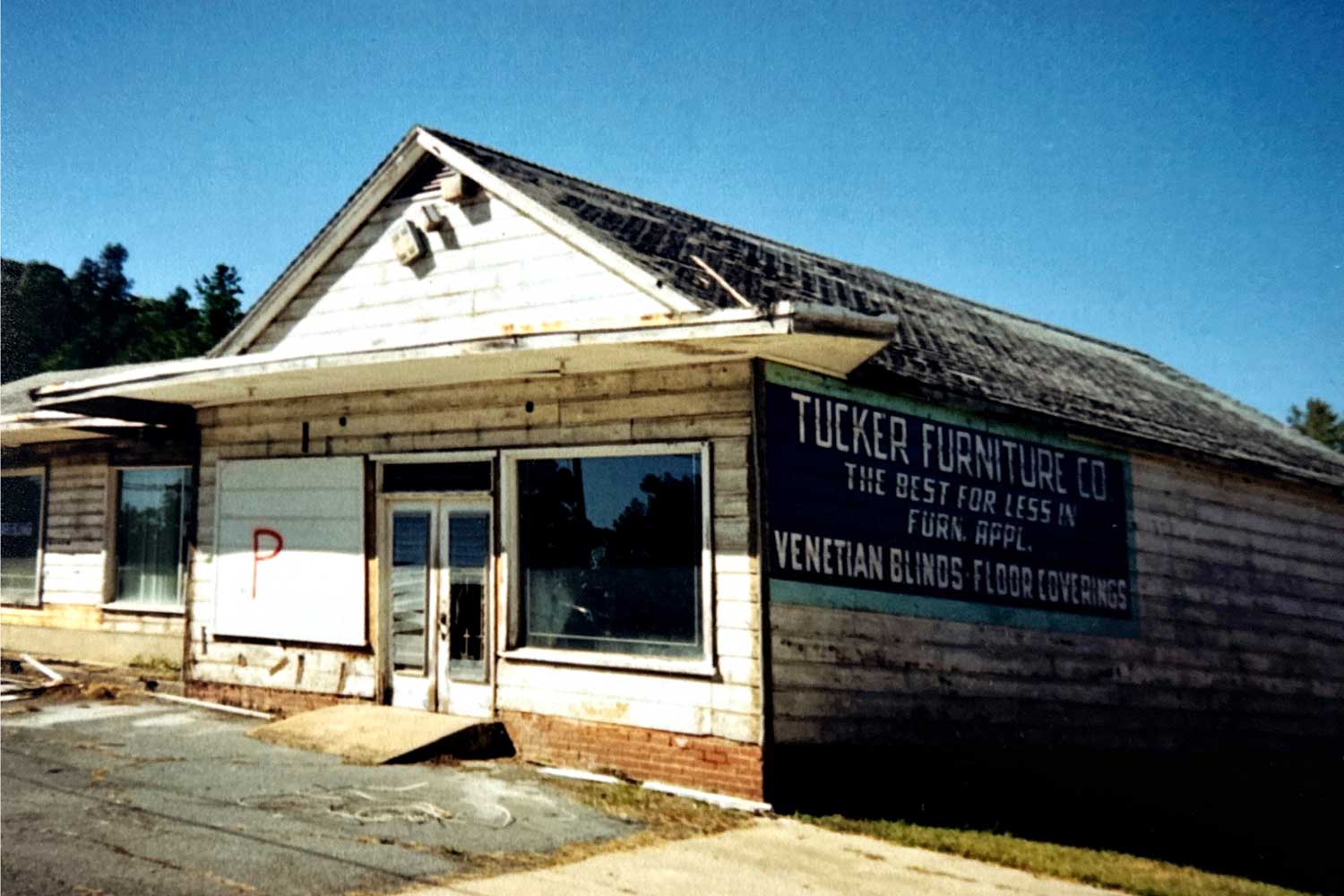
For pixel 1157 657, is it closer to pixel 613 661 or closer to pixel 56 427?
pixel 613 661

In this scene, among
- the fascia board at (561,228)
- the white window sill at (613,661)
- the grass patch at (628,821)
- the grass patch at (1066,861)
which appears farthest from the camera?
the fascia board at (561,228)

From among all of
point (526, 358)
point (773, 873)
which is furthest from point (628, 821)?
point (526, 358)

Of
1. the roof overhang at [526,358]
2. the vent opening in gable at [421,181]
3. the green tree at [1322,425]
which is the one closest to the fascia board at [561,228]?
the vent opening in gable at [421,181]

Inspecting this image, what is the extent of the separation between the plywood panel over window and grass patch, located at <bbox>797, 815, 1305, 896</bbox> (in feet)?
17.1

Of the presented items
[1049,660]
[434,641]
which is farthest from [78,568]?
[1049,660]

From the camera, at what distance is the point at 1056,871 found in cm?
694

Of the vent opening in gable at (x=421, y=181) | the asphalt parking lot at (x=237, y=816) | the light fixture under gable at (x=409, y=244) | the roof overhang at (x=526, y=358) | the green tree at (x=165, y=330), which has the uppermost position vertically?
the green tree at (x=165, y=330)

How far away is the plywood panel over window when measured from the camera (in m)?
10.5

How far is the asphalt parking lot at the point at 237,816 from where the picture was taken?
5.49m

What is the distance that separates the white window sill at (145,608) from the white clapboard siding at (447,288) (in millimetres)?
4534

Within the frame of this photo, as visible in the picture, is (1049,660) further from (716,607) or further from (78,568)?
(78,568)

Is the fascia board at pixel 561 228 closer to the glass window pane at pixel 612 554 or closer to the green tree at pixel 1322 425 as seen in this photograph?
the glass window pane at pixel 612 554

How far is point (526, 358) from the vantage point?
867 centimetres

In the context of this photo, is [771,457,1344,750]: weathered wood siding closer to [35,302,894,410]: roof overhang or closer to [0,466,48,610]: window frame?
[35,302,894,410]: roof overhang
